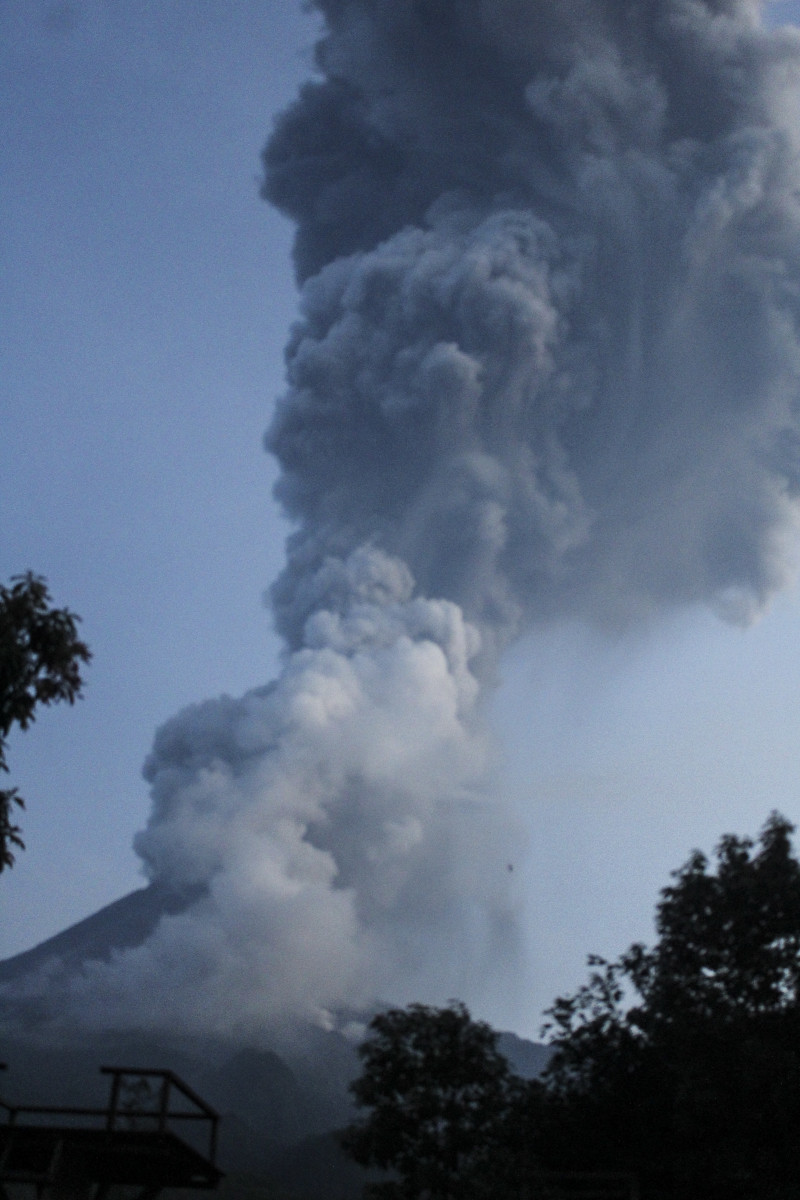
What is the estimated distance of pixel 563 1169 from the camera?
28859 mm

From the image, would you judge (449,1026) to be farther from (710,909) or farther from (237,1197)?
(237,1197)

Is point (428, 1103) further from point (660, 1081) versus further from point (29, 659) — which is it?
point (29, 659)

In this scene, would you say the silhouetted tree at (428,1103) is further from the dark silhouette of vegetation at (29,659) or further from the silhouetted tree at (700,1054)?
the dark silhouette of vegetation at (29,659)

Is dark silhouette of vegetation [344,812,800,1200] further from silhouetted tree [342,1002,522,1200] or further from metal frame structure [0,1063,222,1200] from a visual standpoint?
metal frame structure [0,1063,222,1200]

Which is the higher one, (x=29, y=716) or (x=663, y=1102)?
(x=29, y=716)

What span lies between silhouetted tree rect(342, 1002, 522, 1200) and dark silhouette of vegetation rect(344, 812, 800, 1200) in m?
0.03

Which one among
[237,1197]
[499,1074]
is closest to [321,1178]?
[237,1197]

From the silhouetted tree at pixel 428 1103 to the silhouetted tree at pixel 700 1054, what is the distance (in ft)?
5.13

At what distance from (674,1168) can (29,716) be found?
1818 cm

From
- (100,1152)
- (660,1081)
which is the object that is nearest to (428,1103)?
(660,1081)

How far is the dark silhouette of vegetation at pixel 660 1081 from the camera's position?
25592mm

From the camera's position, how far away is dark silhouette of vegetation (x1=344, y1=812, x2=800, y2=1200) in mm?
25592

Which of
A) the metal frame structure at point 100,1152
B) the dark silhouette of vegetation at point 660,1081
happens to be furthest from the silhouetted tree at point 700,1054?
the metal frame structure at point 100,1152

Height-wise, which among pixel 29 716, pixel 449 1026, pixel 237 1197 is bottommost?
pixel 237 1197
